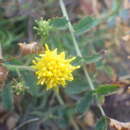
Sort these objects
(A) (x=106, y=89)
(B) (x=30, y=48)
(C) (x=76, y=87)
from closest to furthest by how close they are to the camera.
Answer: (B) (x=30, y=48) < (A) (x=106, y=89) < (C) (x=76, y=87)

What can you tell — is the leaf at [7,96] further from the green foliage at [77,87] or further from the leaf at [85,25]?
the leaf at [85,25]

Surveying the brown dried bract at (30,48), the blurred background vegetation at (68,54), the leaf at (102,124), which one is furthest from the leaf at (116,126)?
the brown dried bract at (30,48)

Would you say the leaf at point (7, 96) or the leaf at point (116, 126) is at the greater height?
the leaf at point (7, 96)

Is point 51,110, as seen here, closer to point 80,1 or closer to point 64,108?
point 64,108

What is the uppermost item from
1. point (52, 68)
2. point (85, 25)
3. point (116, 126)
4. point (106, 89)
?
point (85, 25)

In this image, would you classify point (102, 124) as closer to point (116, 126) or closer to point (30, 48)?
point (116, 126)

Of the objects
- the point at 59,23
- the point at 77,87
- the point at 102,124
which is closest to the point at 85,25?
the point at 59,23

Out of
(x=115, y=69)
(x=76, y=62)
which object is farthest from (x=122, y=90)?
(x=76, y=62)
